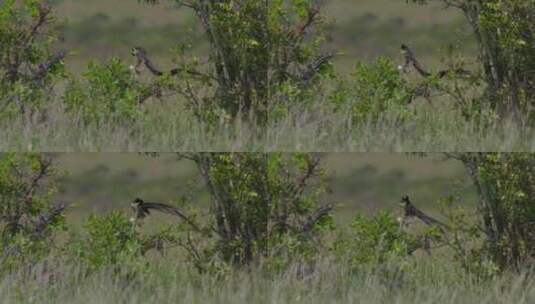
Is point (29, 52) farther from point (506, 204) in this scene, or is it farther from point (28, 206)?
point (506, 204)

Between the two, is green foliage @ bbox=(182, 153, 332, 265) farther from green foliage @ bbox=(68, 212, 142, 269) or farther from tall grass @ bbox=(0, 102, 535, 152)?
green foliage @ bbox=(68, 212, 142, 269)

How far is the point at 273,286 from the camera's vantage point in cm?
1058

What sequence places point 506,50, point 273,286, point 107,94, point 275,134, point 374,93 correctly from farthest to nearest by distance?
point 506,50 → point 374,93 → point 107,94 → point 275,134 → point 273,286

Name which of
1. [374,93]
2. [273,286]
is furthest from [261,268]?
[374,93]

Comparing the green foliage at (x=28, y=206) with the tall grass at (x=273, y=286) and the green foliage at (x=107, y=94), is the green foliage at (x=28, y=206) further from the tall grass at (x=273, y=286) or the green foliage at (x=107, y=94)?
the green foliage at (x=107, y=94)

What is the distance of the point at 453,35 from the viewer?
A: 1148 centimetres

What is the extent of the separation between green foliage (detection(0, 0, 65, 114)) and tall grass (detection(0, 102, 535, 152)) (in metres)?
0.37

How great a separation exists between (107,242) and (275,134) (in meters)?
1.86

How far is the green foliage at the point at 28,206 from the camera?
1092cm

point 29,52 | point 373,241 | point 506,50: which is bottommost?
point 373,241

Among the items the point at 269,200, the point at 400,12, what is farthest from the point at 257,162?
the point at 400,12

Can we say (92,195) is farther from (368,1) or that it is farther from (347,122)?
(368,1)

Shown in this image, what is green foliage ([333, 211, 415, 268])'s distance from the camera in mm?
10898

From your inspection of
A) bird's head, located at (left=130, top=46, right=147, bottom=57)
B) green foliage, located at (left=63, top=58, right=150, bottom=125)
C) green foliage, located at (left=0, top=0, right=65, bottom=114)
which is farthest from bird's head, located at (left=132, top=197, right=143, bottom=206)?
bird's head, located at (left=130, top=46, right=147, bottom=57)
